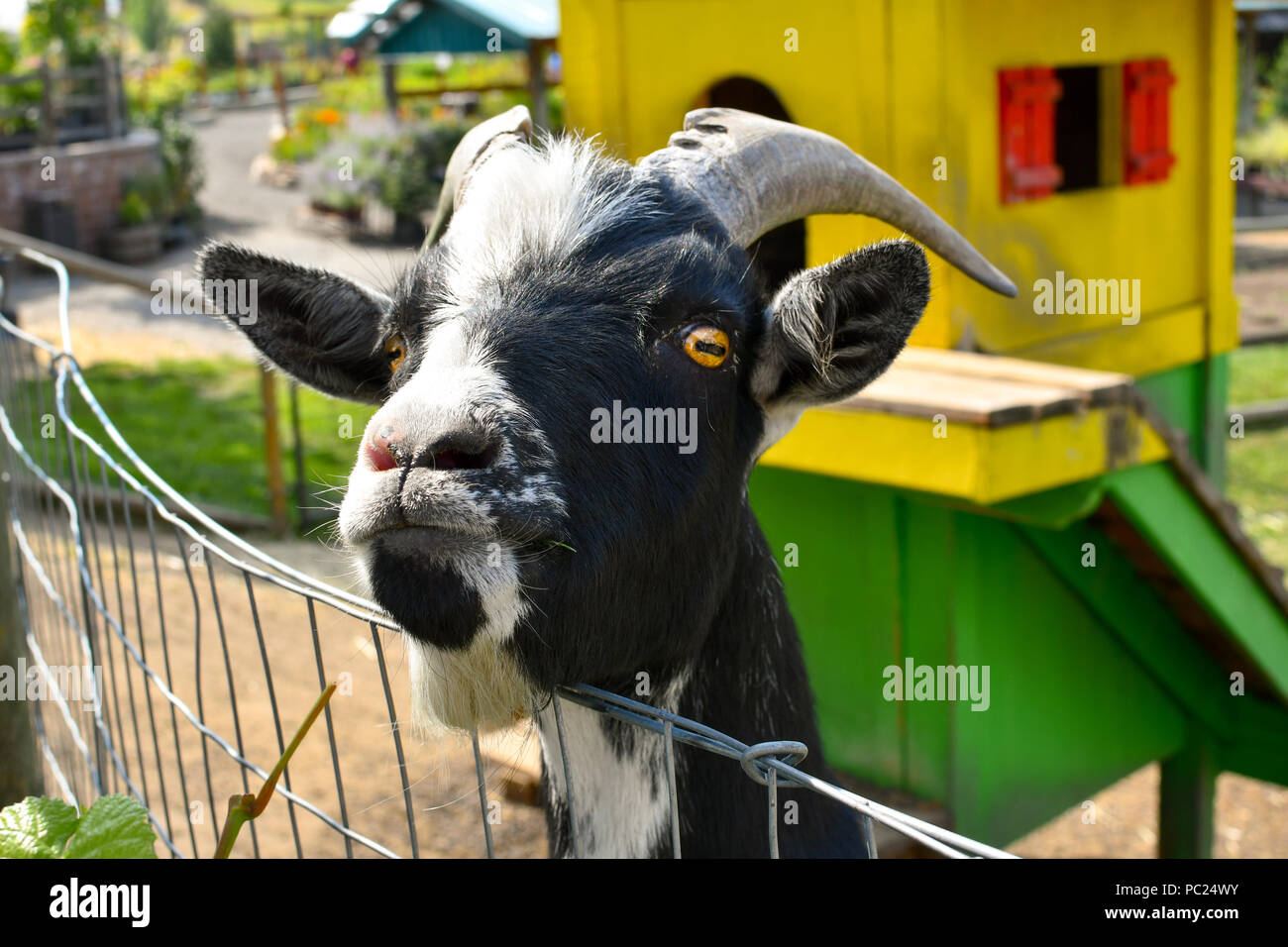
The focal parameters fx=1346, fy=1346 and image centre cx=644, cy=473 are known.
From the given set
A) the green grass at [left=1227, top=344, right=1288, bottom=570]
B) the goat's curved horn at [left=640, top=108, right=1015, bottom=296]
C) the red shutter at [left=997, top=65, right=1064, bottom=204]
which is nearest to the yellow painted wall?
the red shutter at [left=997, top=65, right=1064, bottom=204]

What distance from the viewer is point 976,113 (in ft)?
14.3

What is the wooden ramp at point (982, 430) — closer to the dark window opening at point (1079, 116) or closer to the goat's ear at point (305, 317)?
the goat's ear at point (305, 317)

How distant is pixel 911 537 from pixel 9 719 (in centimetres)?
277

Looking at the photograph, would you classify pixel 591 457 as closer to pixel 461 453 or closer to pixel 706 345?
pixel 461 453

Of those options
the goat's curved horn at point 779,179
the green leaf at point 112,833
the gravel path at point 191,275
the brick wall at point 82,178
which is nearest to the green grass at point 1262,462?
the gravel path at point 191,275

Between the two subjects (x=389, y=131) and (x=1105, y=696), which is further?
(x=389, y=131)

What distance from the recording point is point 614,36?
16.7ft

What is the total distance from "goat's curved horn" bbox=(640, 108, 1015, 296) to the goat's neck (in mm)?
672

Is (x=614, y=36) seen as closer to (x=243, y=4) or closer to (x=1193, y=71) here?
(x=1193, y=71)

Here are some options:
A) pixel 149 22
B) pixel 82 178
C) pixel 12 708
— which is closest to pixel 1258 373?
pixel 12 708

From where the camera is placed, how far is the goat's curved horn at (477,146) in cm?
297

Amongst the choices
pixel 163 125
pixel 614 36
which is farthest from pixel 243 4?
pixel 614 36

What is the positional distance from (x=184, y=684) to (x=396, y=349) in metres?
4.09

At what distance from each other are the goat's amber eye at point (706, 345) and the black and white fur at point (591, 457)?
0.02 meters
